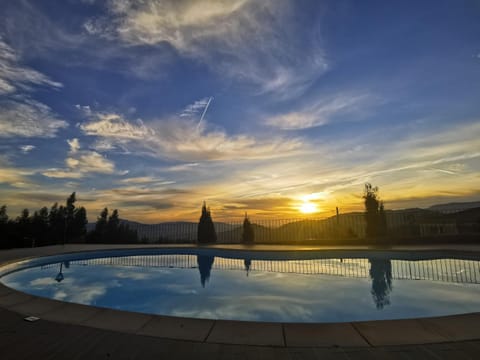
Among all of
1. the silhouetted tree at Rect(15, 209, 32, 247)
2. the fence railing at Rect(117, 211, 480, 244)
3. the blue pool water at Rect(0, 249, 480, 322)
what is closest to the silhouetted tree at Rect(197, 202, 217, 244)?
the fence railing at Rect(117, 211, 480, 244)

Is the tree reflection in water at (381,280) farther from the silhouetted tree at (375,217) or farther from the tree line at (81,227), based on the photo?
the tree line at (81,227)

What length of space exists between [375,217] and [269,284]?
868cm

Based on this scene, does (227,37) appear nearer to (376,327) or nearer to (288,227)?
(376,327)

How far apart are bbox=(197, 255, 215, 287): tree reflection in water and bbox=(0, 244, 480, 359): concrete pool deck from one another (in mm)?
4271

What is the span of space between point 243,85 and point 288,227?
9127 millimetres

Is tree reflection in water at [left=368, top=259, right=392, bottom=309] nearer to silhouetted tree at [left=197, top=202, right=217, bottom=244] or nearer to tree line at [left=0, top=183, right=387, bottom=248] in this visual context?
tree line at [left=0, top=183, right=387, bottom=248]

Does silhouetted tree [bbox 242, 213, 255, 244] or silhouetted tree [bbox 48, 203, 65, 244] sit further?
silhouetted tree [bbox 48, 203, 65, 244]

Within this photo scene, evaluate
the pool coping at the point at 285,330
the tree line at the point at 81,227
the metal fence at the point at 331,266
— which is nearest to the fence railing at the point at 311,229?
the tree line at the point at 81,227

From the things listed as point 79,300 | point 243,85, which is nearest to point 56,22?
point 243,85

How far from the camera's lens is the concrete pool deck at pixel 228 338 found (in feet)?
7.34

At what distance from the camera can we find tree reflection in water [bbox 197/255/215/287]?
7.89 meters

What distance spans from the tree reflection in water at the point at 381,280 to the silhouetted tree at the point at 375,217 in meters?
3.65

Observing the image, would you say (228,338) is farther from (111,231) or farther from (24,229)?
(24,229)

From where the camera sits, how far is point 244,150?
11102 millimetres
